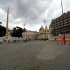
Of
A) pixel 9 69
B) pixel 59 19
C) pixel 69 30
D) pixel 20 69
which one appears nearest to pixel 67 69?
pixel 20 69

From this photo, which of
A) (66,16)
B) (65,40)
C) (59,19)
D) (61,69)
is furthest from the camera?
(59,19)

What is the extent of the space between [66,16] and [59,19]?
19.8 ft

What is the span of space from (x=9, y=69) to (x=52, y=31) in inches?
1983

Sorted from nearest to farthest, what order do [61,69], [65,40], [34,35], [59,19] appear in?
[61,69] < [65,40] < [59,19] < [34,35]

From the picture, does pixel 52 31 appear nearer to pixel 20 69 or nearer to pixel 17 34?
pixel 17 34

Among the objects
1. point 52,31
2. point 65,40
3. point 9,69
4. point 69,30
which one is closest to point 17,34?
point 52,31

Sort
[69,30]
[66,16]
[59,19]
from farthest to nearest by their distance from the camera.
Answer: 1. [59,19]
2. [66,16]
3. [69,30]

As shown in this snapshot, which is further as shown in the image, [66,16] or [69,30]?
[66,16]

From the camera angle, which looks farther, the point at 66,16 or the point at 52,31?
the point at 52,31

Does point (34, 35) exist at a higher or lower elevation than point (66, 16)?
lower

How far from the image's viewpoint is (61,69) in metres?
2.61

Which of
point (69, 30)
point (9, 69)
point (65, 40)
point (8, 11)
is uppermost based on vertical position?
point (8, 11)

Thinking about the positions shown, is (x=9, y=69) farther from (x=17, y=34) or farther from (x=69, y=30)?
(x=17, y=34)

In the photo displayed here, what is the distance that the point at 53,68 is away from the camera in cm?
269
